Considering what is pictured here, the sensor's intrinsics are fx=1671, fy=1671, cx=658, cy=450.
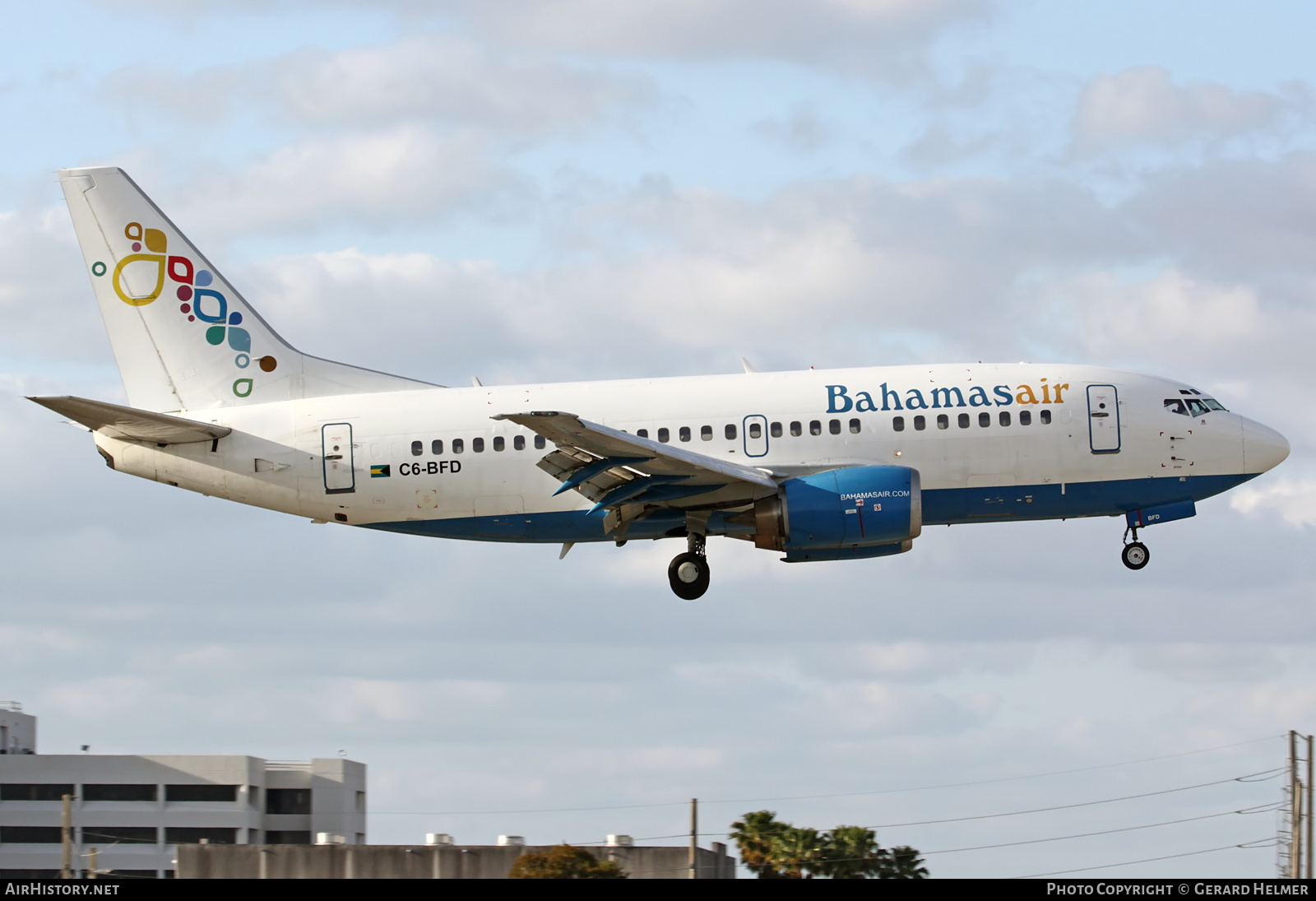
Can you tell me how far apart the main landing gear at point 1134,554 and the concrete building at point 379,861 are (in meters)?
16.2

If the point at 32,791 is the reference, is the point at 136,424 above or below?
above

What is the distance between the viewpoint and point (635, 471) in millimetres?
37312

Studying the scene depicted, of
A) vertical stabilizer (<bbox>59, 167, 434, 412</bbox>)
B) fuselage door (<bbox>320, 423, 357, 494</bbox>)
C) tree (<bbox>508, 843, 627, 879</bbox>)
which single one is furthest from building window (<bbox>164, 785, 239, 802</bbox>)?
fuselage door (<bbox>320, 423, 357, 494</bbox>)

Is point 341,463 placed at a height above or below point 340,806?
above

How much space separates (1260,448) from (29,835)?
67975mm

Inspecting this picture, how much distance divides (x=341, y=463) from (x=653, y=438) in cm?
762

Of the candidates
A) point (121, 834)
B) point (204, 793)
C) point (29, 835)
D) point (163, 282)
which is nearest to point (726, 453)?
point (163, 282)

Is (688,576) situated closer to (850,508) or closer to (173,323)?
(850,508)

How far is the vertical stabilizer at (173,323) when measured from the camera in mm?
42125

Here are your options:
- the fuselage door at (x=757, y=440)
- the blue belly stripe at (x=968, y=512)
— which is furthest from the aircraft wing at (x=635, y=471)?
the blue belly stripe at (x=968, y=512)

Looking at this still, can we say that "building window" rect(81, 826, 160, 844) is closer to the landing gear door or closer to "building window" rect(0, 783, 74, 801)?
"building window" rect(0, 783, 74, 801)
